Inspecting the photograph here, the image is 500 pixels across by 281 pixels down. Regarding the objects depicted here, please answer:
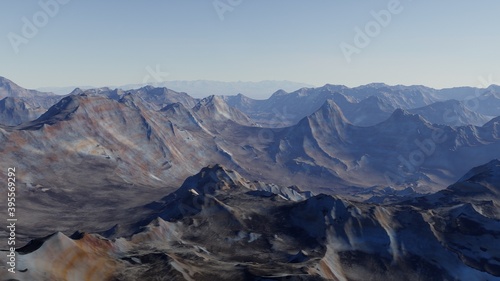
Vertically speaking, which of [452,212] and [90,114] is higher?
[90,114]

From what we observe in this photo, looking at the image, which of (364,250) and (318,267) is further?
(364,250)

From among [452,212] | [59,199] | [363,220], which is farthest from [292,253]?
[59,199]

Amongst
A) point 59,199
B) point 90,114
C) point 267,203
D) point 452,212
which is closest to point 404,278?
point 452,212

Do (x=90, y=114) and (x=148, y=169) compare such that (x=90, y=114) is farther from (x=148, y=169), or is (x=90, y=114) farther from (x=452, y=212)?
(x=452, y=212)

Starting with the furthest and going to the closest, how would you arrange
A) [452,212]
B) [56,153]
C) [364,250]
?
[56,153] → [452,212] → [364,250]

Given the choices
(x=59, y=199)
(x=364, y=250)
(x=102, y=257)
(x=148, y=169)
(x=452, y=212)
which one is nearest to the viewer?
(x=102, y=257)

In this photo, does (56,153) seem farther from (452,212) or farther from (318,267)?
(452,212)

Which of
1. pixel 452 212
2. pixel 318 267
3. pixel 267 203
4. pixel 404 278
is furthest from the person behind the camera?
pixel 267 203

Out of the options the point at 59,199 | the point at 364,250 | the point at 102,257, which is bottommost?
the point at 59,199

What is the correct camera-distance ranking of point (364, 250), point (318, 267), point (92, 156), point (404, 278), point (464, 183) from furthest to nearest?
point (92, 156)
point (464, 183)
point (364, 250)
point (404, 278)
point (318, 267)
